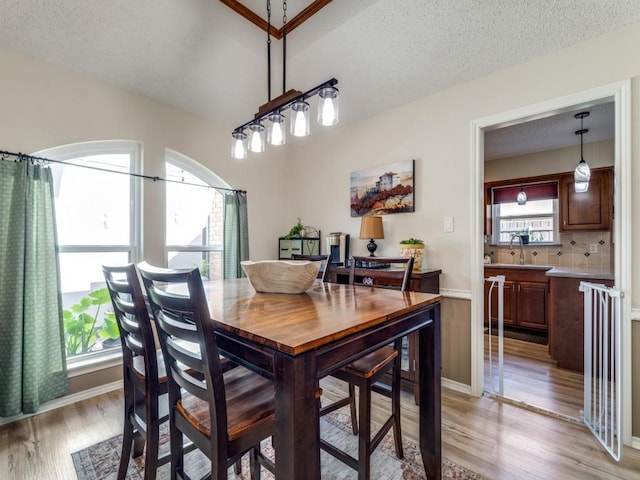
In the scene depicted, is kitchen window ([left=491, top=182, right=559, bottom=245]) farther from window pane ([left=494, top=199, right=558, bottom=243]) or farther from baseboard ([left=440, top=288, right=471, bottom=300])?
baseboard ([left=440, top=288, right=471, bottom=300])

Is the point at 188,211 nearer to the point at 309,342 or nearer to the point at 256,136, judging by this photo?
the point at 256,136

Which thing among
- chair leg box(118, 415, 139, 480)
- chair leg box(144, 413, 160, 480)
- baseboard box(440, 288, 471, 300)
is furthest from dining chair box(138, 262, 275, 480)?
baseboard box(440, 288, 471, 300)

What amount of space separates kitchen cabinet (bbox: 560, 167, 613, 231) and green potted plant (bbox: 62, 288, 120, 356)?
5.11 meters

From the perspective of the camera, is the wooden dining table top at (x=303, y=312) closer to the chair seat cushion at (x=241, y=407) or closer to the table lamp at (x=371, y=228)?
the chair seat cushion at (x=241, y=407)

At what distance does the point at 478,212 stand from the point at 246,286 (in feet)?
6.15

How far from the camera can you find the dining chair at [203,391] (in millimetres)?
940

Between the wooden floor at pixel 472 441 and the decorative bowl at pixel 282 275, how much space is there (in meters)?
1.23

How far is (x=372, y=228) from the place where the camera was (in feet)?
9.61

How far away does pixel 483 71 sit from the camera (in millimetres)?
2414

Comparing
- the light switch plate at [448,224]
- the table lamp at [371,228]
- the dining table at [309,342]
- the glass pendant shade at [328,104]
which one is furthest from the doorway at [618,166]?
the glass pendant shade at [328,104]

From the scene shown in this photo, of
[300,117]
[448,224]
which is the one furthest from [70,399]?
[448,224]

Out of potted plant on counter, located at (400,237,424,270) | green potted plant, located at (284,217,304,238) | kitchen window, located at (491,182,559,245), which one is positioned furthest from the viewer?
kitchen window, located at (491,182,559,245)

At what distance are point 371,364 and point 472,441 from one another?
97 centimetres

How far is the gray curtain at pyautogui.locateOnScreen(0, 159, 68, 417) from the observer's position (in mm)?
2027
